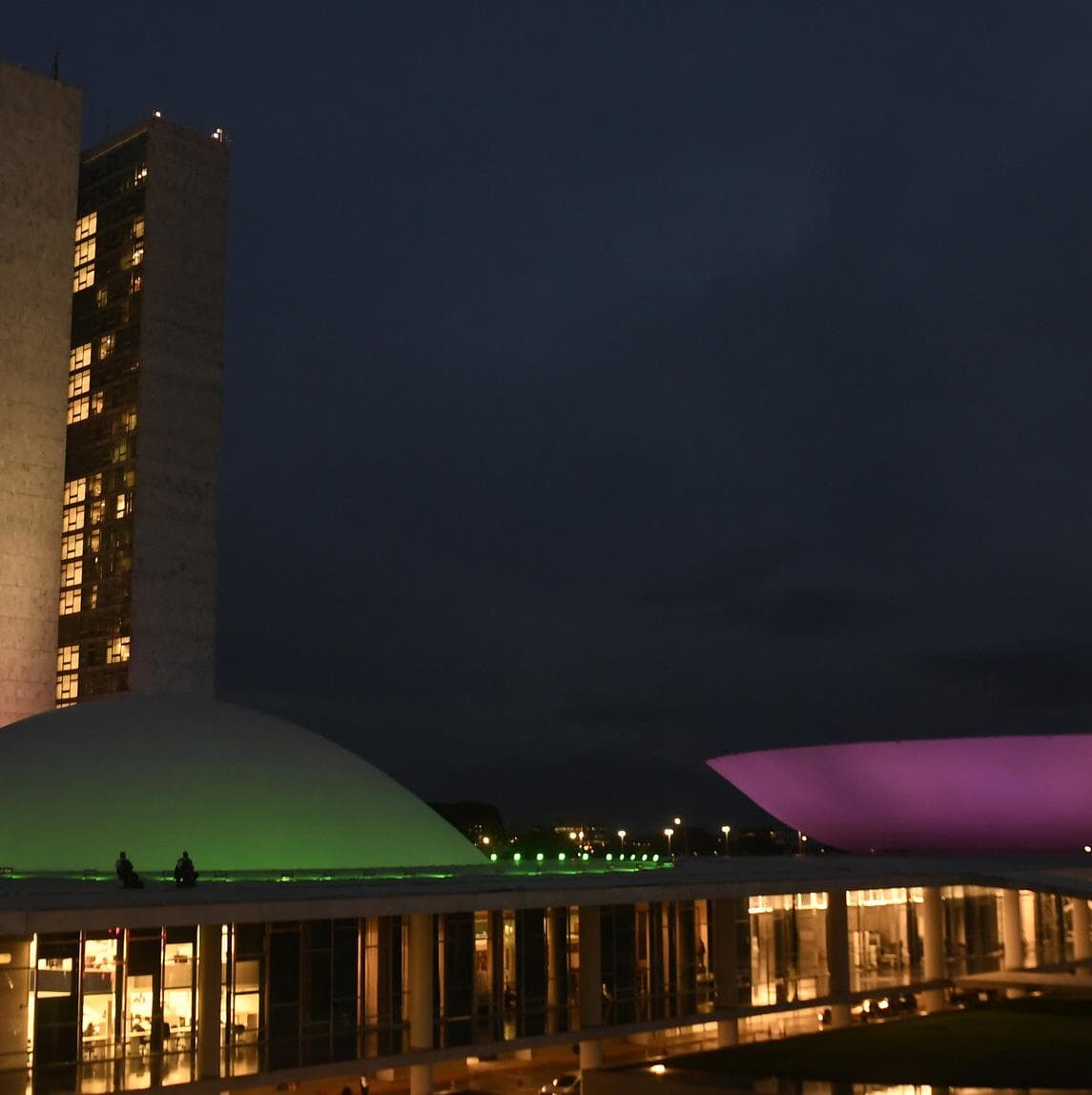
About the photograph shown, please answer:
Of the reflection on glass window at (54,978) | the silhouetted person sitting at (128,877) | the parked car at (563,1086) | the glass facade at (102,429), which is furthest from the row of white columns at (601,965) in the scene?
the glass facade at (102,429)

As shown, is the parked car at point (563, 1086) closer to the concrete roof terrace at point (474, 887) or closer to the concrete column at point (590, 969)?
the concrete column at point (590, 969)

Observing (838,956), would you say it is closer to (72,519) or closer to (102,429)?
(102,429)

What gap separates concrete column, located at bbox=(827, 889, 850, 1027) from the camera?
3002 centimetres

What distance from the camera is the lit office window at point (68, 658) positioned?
62.9 metres

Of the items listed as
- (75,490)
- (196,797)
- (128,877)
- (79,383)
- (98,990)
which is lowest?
(98,990)

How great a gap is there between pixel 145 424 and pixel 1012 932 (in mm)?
39586

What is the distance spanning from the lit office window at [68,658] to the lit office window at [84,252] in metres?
15.7

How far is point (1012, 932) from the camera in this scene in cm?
3434

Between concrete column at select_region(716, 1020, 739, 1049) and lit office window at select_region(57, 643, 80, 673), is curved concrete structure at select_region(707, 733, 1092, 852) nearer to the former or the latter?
concrete column at select_region(716, 1020, 739, 1049)

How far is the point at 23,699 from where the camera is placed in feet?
196

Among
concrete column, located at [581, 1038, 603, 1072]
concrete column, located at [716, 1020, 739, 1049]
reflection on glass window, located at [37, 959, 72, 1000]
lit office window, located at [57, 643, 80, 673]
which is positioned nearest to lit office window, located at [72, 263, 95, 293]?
lit office window, located at [57, 643, 80, 673]

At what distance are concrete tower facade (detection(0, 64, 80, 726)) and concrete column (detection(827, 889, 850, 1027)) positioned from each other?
3826cm

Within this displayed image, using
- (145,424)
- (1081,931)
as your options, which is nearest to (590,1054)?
A: (1081,931)

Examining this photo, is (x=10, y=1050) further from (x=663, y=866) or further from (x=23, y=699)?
(x=23, y=699)
